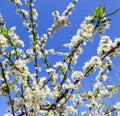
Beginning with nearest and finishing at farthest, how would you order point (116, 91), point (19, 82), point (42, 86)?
point (19, 82) → point (42, 86) → point (116, 91)

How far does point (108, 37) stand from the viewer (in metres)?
5.72

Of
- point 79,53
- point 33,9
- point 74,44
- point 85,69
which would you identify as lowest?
point 85,69

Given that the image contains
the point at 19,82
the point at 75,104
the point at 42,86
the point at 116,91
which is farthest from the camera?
the point at 116,91

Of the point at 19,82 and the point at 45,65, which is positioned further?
the point at 45,65

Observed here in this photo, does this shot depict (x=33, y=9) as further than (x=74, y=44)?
Yes

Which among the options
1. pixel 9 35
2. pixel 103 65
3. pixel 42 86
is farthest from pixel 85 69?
pixel 9 35

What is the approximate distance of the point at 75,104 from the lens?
23.1ft

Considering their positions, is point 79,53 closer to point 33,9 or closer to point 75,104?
point 75,104

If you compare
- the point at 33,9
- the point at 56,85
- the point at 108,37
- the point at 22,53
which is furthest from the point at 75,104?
the point at 33,9

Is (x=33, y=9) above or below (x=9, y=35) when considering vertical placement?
above

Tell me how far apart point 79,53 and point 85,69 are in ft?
3.27

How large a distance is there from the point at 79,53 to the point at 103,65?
34.0 inches

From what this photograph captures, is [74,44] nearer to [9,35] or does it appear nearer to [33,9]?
[9,35]

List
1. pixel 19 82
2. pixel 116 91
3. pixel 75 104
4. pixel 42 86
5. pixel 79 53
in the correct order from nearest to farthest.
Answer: pixel 19 82, pixel 42 86, pixel 79 53, pixel 75 104, pixel 116 91
